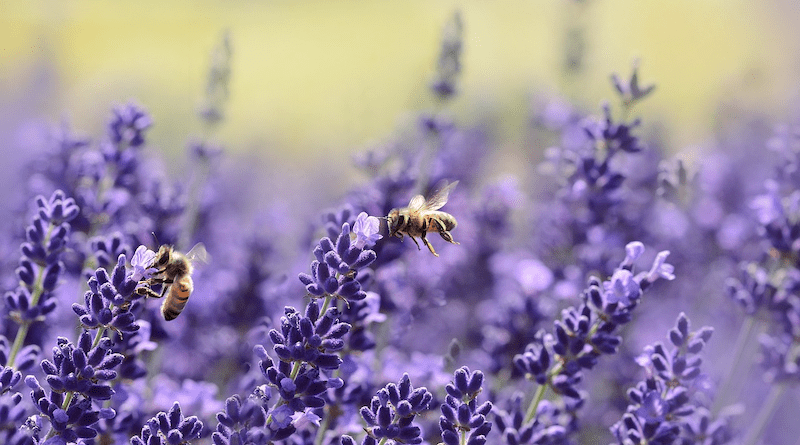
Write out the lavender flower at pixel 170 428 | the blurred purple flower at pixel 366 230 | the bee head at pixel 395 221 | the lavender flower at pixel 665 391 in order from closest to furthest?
1. the lavender flower at pixel 170 428
2. the blurred purple flower at pixel 366 230
3. the lavender flower at pixel 665 391
4. the bee head at pixel 395 221

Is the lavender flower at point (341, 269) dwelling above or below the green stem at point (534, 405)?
above

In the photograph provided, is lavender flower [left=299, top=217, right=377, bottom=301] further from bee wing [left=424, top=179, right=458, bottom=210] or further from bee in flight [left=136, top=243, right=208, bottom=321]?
bee wing [left=424, top=179, right=458, bottom=210]

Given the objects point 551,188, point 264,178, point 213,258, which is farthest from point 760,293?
point 264,178

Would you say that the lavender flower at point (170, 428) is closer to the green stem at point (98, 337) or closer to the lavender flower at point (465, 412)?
the green stem at point (98, 337)

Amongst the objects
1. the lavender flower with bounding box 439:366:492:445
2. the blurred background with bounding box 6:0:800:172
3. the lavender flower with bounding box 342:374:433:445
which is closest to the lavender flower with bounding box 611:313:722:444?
the lavender flower with bounding box 439:366:492:445

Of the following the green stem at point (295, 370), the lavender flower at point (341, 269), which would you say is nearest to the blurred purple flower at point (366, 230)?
the lavender flower at point (341, 269)

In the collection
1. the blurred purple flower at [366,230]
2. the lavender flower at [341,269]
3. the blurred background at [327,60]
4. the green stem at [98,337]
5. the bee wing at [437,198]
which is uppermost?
the blurred background at [327,60]
